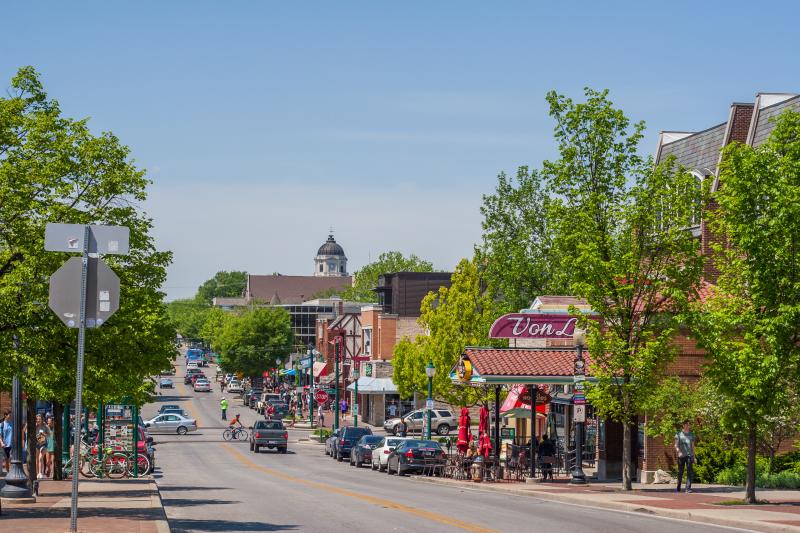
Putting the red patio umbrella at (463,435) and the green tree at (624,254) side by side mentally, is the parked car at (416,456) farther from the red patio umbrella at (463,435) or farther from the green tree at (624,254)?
the green tree at (624,254)

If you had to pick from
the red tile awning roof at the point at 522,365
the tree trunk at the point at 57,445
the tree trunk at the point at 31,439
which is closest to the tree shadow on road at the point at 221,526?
the tree trunk at the point at 31,439

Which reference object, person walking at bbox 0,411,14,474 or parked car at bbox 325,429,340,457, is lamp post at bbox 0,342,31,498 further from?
parked car at bbox 325,429,340,457

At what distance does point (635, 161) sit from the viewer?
32.7 meters

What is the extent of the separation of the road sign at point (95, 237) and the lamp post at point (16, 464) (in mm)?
7514

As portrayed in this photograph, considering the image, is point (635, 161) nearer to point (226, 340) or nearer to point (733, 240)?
point (733, 240)

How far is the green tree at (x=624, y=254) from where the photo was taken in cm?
3092

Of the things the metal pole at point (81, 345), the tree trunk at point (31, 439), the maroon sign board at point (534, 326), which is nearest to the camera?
the metal pole at point (81, 345)

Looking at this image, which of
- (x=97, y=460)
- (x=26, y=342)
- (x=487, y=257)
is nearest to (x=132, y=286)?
(x=26, y=342)

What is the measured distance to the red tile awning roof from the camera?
3803 cm

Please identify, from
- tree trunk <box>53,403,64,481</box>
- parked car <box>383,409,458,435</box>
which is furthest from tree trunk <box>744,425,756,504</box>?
parked car <box>383,409,458,435</box>

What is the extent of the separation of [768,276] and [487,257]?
4214 centimetres

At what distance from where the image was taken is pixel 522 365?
127 feet

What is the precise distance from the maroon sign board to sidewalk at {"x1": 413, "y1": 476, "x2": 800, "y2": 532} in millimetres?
5438

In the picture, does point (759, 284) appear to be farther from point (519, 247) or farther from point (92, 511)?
point (519, 247)
